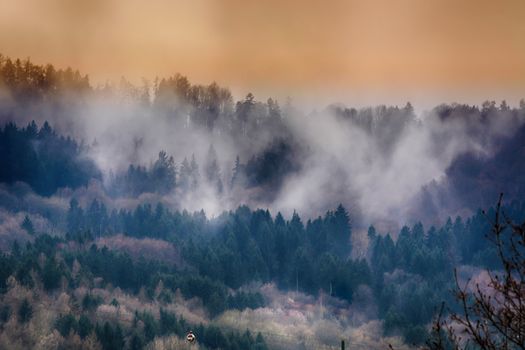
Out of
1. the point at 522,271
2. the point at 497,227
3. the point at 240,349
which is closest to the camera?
the point at 497,227

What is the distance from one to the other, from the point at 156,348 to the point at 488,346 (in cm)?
18235

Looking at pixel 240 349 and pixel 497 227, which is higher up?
pixel 240 349

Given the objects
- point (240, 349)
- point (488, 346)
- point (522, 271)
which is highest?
point (240, 349)

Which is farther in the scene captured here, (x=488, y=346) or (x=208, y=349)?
(x=208, y=349)

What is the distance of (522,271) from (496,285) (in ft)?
3.84

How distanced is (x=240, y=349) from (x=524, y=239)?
175704 millimetres

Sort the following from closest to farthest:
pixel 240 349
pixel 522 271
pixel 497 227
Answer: pixel 497 227
pixel 522 271
pixel 240 349

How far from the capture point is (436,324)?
21297 millimetres

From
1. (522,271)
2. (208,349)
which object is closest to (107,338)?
(208,349)

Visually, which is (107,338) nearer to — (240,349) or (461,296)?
(240,349)

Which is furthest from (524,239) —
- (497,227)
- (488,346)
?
(488,346)

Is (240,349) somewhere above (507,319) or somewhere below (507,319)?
above

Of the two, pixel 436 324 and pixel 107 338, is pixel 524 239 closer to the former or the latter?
pixel 436 324

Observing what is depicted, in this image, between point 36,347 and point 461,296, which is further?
point 36,347
